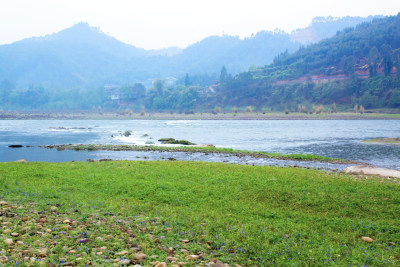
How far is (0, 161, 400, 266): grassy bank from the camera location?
886 cm

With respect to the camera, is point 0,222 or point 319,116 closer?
point 0,222

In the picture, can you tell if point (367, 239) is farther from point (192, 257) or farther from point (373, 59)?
point (373, 59)

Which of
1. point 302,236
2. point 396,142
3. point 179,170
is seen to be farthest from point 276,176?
point 396,142

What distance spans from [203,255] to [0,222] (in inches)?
243

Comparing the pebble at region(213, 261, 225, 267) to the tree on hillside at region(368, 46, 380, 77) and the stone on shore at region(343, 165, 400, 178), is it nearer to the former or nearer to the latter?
the stone on shore at region(343, 165, 400, 178)

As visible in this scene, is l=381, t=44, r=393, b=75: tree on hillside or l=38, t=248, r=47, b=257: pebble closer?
l=38, t=248, r=47, b=257: pebble

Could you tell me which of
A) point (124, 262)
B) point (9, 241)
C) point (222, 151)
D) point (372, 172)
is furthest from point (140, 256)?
point (222, 151)

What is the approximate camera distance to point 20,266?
758cm

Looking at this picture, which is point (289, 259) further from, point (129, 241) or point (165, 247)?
point (129, 241)

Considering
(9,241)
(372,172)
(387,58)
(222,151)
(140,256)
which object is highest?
(387,58)

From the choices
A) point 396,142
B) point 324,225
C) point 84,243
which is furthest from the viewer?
point 396,142

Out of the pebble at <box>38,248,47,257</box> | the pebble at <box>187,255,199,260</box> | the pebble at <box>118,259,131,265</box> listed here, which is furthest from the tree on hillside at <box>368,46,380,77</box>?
the pebble at <box>38,248,47,257</box>

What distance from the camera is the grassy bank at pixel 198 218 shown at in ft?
29.1

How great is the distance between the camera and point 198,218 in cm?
1186
